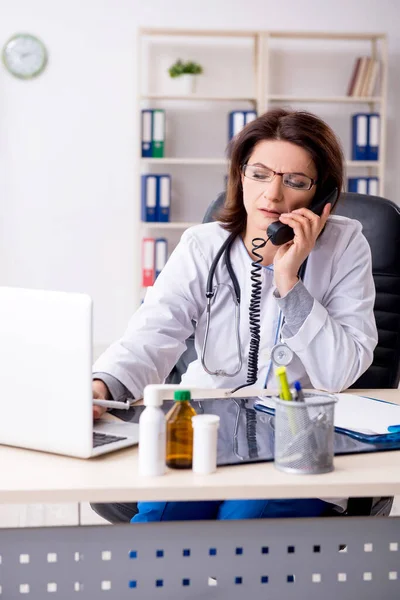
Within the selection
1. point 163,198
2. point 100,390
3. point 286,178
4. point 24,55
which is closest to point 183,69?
point 163,198

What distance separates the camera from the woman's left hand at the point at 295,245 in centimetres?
167

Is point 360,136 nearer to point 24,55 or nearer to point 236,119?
point 236,119

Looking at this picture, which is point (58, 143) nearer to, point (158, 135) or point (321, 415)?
point (158, 135)

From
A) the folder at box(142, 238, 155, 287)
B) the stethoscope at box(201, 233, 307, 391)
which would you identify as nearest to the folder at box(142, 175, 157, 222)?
the folder at box(142, 238, 155, 287)

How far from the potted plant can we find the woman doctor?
3.00 meters

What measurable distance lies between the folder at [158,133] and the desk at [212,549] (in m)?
3.70

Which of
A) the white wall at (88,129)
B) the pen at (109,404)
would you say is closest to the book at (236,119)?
the white wall at (88,129)

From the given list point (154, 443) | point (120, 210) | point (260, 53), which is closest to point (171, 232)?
point (120, 210)

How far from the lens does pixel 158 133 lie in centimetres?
465

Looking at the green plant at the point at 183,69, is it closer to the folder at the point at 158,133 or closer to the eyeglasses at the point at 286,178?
the folder at the point at 158,133

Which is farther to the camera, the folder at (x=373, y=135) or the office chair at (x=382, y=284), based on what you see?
the folder at (x=373, y=135)

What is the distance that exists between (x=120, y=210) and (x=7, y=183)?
28.3 inches

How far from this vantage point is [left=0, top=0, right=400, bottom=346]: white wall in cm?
477

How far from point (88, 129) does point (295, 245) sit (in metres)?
3.40
